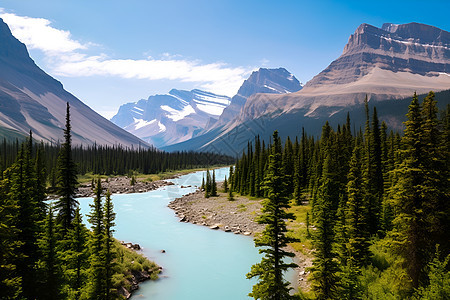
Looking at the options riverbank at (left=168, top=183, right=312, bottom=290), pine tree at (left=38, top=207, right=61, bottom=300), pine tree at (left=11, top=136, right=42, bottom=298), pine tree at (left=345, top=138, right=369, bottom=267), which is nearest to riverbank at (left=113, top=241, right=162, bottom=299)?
pine tree at (left=38, top=207, right=61, bottom=300)

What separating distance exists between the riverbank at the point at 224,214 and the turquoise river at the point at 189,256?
2.21 metres

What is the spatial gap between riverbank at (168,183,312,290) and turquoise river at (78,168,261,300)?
221 cm

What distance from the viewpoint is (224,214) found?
63406 mm

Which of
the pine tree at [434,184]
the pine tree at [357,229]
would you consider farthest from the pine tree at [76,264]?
the pine tree at [434,184]

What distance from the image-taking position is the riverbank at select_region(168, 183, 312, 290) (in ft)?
172

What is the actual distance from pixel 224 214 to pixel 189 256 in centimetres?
2320

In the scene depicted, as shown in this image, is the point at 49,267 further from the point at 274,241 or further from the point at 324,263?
the point at 324,263

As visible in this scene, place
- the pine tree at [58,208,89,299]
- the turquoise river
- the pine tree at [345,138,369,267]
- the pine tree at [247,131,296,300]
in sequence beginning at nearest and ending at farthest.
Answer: the pine tree at [247,131,296,300] < the pine tree at [58,208,89,299] < the pine tree at [345,138,369,267] < the turquoise river

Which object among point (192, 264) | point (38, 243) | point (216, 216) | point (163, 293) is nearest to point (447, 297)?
point (163, 293)

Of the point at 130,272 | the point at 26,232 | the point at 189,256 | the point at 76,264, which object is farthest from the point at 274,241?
the point at 189,256

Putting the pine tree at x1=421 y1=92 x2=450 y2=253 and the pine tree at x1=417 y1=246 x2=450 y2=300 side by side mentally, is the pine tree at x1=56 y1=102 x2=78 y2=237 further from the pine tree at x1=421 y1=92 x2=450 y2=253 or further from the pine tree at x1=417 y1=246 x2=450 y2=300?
the pine tree at x1=421 y1=92 x2=450 y2=253

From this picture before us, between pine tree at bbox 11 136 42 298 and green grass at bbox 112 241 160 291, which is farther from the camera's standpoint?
green grass at bbox 112 241 160 291

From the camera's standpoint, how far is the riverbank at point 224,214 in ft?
172

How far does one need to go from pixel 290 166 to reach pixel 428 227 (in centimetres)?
6324
